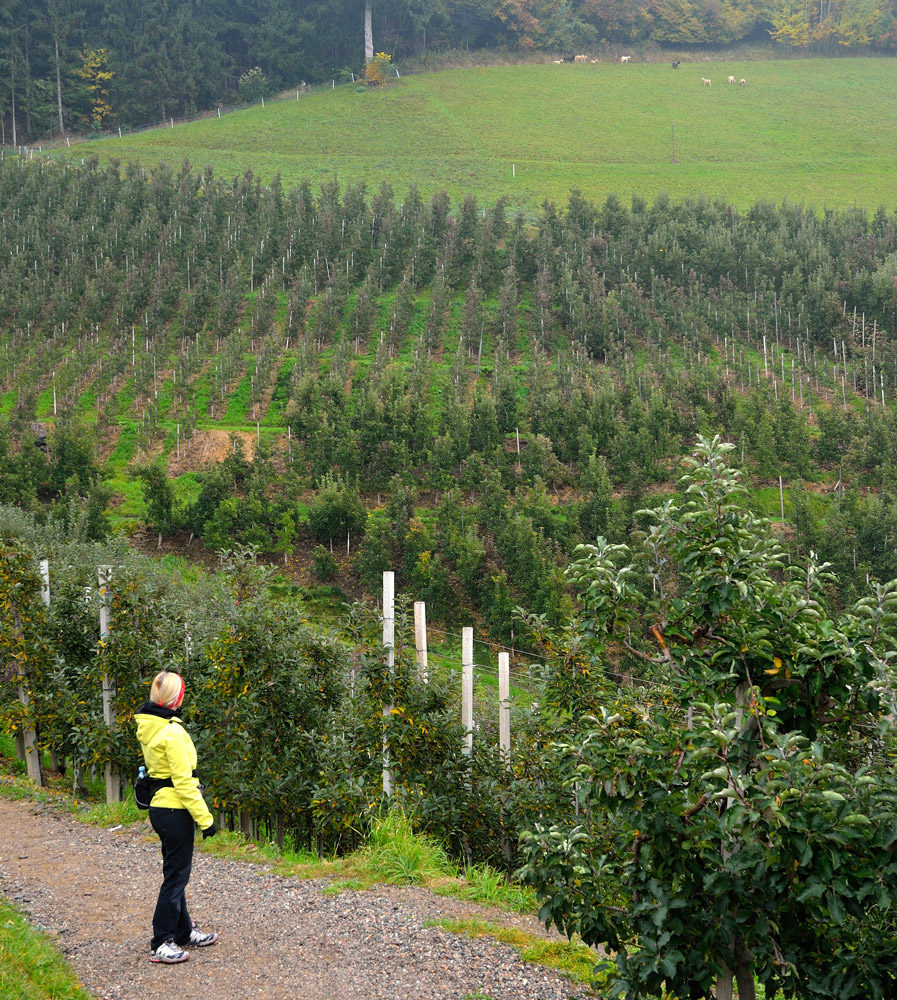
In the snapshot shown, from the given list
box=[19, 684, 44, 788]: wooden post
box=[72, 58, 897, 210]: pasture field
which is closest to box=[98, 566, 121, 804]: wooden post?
box=[19, 684, 44, 788]: wooden post

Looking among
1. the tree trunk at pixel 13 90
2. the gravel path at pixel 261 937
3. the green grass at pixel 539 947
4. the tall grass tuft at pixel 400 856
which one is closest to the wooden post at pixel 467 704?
the tall grass tuft at pixel 400 856

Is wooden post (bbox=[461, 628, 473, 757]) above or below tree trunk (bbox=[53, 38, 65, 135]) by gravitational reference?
below

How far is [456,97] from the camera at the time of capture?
95438 millimetres

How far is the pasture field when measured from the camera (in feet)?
237

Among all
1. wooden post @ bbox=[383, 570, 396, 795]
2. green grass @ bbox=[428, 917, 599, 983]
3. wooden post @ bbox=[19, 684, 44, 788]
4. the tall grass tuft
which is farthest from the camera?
wooden post @ bbox=[19, 684, 44, 788]

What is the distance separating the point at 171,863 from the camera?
244 inches

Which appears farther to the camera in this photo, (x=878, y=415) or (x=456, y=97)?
(x=456, y=97)

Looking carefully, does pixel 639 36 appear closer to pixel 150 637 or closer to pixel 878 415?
pixel 878 415

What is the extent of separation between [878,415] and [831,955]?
38.0m

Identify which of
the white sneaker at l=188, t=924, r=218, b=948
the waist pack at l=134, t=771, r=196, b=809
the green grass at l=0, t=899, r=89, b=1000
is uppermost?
the waist pack at l=134, t=771, r=196, b=809

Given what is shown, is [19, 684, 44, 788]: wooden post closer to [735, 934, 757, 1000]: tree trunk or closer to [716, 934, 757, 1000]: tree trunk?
[716, 934, 757, 1000]: tree trunk

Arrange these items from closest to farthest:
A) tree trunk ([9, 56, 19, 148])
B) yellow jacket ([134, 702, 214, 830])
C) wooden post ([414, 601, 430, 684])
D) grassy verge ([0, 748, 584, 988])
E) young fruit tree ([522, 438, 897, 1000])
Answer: young fruit tree ([522, 438, 897, 1000]) < yellow jacket ([134, 702, 214, 830]) < grassy verge ([0, 748, 584, 988]) < wooden post ([414, 601, 430, 684]) < tree trunk ([9, 56, 19, 148])

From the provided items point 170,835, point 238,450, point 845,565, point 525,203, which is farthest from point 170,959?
point 525,203

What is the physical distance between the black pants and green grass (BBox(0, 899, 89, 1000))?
642mm
